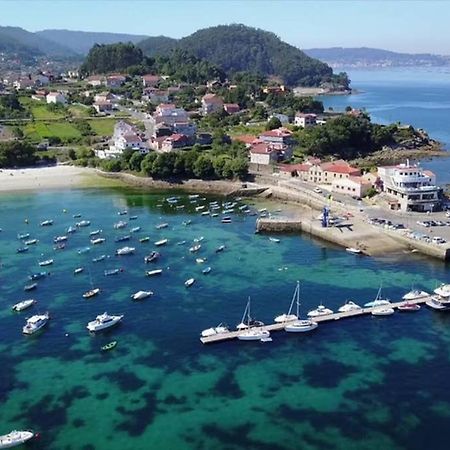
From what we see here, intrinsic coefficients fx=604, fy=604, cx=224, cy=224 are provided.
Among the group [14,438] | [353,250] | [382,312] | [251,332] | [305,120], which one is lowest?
[14,438]

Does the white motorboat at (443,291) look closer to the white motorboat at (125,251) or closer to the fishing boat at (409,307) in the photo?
the fishing boat at (409,307)

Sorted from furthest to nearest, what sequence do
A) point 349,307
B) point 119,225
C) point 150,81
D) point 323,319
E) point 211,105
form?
point 150,81 < point 211,105 < point 119,225 < point 349,307 < point 323,319

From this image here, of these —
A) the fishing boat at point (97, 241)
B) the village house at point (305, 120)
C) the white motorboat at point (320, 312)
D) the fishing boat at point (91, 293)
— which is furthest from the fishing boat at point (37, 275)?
the village house at point (305, 120)

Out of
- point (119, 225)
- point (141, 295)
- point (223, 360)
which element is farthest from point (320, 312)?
point (119, 225)

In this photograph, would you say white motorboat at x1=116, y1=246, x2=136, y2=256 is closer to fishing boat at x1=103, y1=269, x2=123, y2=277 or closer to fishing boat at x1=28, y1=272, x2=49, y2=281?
fishing boat at x1=103, y1=269, x2=123, y2=277

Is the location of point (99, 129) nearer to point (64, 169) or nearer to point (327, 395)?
point (64, 169)

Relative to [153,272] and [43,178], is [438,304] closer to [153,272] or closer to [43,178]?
[153,272]
